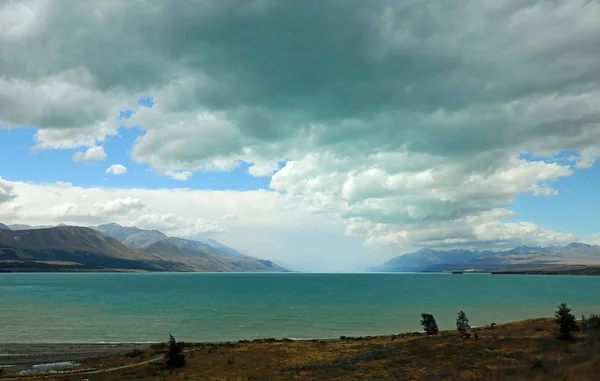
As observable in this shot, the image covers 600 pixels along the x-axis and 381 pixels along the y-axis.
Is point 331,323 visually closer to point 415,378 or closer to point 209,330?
point 209,330

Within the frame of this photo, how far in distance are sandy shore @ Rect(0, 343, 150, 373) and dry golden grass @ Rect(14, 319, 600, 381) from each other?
901 cm

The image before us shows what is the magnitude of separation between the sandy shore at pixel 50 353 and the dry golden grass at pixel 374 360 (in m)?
9.01

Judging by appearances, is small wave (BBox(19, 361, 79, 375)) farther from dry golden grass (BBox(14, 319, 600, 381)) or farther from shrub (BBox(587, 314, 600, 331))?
shrub (BBox(587, 314, 600, 331))

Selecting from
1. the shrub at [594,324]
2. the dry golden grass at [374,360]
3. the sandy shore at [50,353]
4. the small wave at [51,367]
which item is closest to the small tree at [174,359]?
the dry golden grass at [374,360]

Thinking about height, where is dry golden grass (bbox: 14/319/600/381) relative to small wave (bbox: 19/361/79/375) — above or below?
above

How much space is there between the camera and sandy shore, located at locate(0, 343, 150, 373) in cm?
5639

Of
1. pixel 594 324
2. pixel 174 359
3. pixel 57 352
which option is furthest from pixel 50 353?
pixel 594 324

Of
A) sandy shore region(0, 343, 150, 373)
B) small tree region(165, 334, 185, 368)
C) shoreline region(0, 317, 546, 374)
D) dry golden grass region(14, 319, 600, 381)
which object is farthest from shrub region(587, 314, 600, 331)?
sandy shore region(0, 343, 150, 373)

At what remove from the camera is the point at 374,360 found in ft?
157

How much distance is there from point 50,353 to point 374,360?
52712 mm

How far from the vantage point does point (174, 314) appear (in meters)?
118

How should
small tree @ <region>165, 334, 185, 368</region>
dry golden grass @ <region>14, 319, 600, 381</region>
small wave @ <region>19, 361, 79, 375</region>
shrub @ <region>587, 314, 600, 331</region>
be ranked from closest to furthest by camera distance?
dry golden grass @ <region>14, 319, 600, 381</region>
small tree @ <region>165, 334, 185, 368</region>
small wave @ <region>19, 361, 79, 375</region>
shrub @ <region>587, 314, 600, 331</region>

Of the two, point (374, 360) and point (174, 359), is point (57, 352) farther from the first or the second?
point (374, 360)

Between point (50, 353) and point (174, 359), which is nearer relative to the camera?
point (174, 359)
